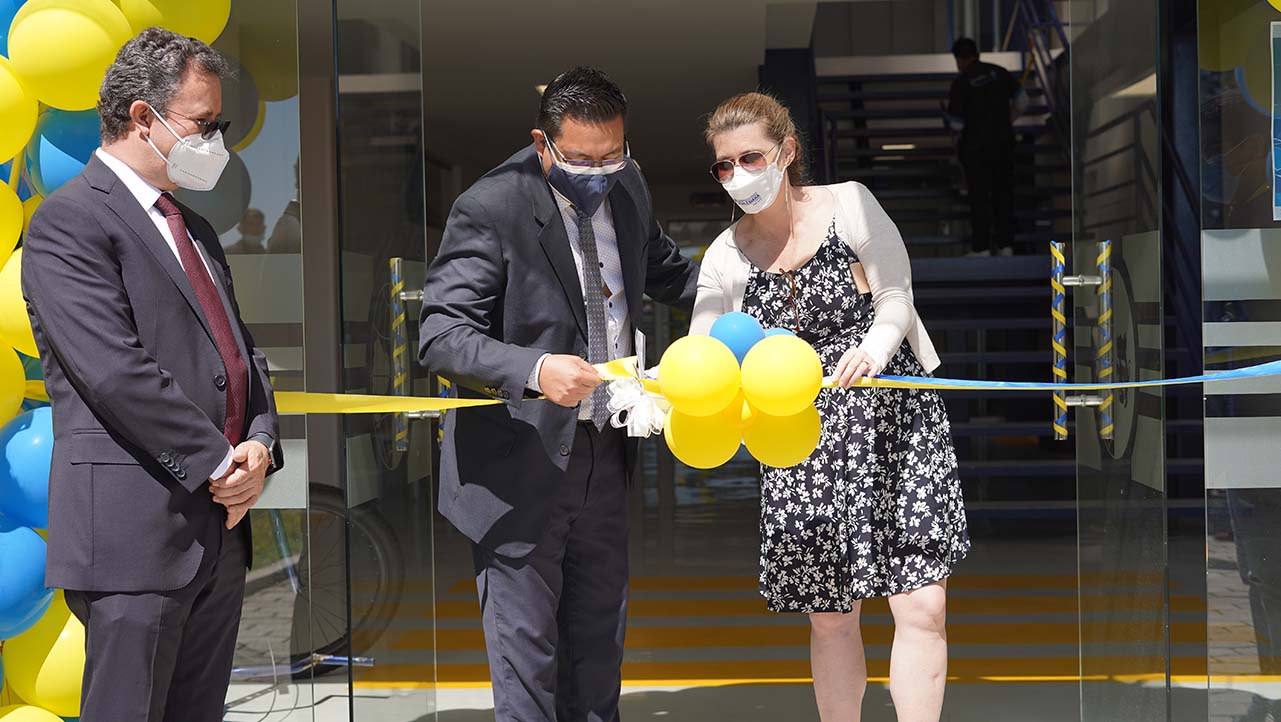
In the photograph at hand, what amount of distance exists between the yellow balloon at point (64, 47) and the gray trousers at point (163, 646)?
1113 mm

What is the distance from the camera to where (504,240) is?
8.93ft

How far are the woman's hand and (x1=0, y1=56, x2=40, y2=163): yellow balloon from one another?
1895 millimetres

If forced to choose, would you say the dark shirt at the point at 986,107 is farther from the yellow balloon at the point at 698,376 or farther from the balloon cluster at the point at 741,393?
the yellow balloon at the point at 698,376

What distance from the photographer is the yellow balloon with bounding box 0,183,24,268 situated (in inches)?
111

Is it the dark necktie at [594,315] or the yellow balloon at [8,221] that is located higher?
the yellow balloon at [8,221]

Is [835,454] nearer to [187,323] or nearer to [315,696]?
[187,323]

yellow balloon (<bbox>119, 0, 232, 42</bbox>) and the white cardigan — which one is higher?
yellow balloon (<bbox>119, 0, 232, 42</bbox>)

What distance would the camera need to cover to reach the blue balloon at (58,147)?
2926 mm

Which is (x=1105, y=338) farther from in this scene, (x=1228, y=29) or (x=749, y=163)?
(x=749, y=163)

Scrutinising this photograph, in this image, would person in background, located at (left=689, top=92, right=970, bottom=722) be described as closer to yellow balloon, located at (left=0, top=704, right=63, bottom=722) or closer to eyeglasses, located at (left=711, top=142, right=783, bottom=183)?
eyeglasses, located at (left=711, top=142, right=783, bottom=183)

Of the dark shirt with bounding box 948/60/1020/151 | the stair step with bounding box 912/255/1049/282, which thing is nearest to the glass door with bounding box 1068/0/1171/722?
the stair step with bounding box 912/255/1049/282

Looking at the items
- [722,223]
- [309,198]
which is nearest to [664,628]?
[309,198]

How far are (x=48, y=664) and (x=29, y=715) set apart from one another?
12 centimetres

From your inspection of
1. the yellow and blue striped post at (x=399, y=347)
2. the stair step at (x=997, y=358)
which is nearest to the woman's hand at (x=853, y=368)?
the yellow and blue striped post at (x=399, y=347)
